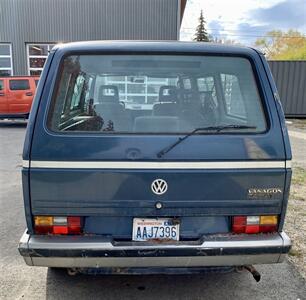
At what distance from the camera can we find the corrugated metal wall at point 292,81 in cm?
1639

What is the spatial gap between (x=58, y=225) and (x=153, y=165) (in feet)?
2.56

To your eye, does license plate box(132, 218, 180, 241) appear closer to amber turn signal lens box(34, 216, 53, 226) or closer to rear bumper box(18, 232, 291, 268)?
rear bumper box(18, 232, 291, 268)

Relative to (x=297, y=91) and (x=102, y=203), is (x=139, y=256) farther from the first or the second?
(x=297, y=91)

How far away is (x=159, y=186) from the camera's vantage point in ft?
8.11

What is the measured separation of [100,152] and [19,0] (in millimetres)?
20315

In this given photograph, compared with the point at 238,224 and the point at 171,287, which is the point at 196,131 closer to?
the point at 238,224

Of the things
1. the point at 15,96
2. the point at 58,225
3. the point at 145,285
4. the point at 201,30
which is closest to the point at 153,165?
the point at 58,225

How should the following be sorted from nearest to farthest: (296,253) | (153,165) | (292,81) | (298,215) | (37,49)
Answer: (153,165) < (296,253) < (298,215) < (292,81) < (37,49)

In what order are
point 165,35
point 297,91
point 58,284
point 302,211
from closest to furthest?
point 58,284, point 302,211, point 297,91, point 165,35

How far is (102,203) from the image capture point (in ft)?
8.09

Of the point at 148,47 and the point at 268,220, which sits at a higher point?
the point at 148,47

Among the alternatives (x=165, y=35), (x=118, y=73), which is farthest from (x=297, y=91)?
(x=118, y=73)

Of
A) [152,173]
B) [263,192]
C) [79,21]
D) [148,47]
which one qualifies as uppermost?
[79,21]

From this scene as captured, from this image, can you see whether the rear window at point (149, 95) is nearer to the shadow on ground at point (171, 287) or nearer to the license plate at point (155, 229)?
the license plate at point (155, 229)
